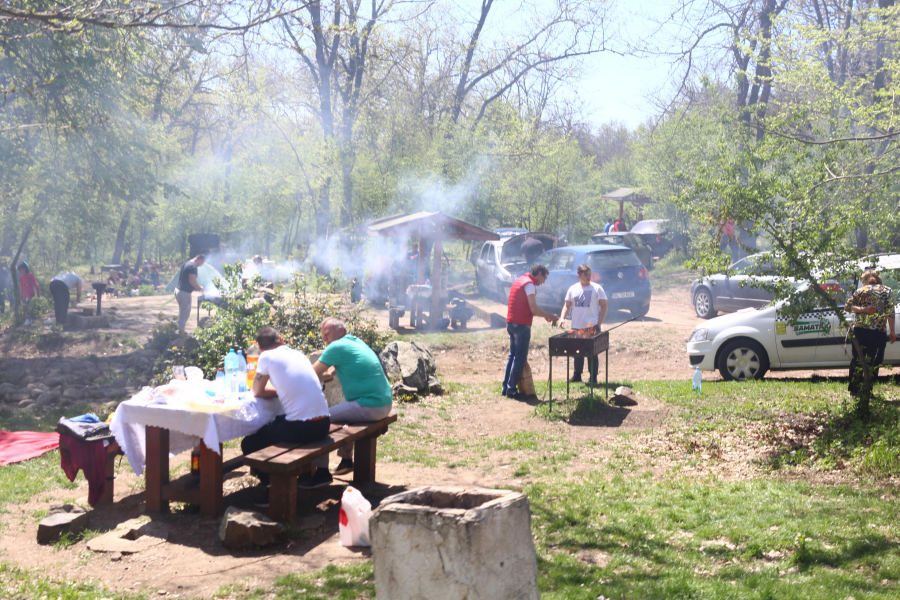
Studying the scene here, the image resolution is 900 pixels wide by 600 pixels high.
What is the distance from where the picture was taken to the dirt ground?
440cm

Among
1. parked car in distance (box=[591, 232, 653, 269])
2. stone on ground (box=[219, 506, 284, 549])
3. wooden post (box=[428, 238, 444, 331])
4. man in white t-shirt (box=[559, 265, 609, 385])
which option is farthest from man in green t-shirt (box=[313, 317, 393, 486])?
parked car in distance (box=[591, 232, 653, 269])

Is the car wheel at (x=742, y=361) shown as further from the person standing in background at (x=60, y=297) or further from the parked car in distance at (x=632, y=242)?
the person standing in background at (x=60, y=297)

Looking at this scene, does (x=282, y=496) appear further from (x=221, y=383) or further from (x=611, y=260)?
(x=611, y=260)

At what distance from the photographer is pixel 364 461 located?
6.11 metres

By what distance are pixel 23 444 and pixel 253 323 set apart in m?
3.25

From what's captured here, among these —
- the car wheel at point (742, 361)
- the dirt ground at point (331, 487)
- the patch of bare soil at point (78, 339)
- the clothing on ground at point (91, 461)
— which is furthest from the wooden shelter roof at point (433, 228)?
the clothing on ground at point (91, 461)

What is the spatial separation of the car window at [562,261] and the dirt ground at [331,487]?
3.39 meters

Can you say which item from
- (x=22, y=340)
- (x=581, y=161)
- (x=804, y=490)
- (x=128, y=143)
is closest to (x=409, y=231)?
(x=128, y=143)

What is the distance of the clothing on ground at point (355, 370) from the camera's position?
6.06 m

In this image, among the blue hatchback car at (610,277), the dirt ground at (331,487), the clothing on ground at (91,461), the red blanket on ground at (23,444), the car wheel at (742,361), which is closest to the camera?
the dirt ground at (331,487)

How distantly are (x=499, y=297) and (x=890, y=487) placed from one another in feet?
47.9

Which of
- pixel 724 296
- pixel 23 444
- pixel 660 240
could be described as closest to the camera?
pixel 23 444

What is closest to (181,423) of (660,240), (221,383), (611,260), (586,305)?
(221,383)

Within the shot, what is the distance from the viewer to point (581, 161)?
32.5m
